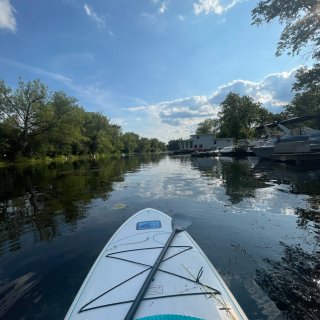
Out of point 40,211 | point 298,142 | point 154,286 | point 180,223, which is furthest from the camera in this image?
point 298,142

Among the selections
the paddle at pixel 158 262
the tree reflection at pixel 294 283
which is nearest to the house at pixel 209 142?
the paddle at pixel 158 262

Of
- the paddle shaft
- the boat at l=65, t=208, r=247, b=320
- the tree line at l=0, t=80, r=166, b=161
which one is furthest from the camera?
the tree line at l=0, t=80, r=166, b=161

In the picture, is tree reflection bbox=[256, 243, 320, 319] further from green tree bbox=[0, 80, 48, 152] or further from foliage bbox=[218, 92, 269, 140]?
foliage bbox=[218, 92, 269, 140]

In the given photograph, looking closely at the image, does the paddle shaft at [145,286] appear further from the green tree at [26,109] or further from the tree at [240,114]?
the tree at [240,114]

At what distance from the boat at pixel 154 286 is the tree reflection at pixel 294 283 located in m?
1.24

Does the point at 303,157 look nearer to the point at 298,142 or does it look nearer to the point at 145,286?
the point at 298,142

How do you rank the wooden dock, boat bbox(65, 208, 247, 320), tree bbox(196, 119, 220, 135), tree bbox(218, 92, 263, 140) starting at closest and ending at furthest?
boat bbox(65, 208, 247, 320) < the wooden dock < tree bbox(218, 92, 263, 140) < tree bbox(196, 119, 220, 135)

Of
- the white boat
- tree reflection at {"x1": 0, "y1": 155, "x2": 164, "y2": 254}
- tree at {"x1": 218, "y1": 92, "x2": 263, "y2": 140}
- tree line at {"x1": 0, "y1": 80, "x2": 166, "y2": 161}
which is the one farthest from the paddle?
tree at {"x1": 218, "y1": 92, "x2": 263, "y2": 140}

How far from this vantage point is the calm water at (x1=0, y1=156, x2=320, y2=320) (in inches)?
175

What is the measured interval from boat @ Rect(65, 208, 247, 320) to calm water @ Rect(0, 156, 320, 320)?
33.0 inches

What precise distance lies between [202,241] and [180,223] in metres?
1.21

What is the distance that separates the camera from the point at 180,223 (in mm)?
6320

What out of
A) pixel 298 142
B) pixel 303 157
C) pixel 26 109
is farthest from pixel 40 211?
pixel 26 109

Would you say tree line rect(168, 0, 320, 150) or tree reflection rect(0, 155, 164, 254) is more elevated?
tree line rect(168, 0, 320, 150)
